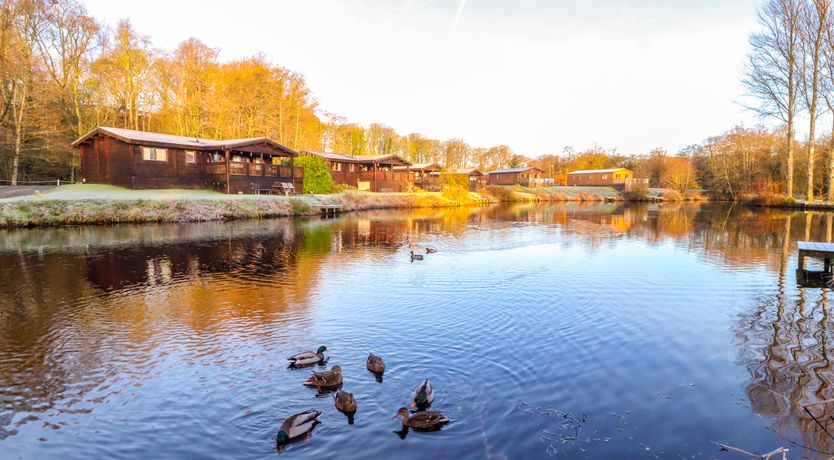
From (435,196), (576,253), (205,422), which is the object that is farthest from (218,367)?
(435,196)

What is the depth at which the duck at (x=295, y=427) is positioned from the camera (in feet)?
16.3

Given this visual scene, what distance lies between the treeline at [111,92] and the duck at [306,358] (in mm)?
37420

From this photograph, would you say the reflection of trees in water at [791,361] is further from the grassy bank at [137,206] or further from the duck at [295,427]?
the grassy bank at [137,206]

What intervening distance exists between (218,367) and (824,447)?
7.54 meters

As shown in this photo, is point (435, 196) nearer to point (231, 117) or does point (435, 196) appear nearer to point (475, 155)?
point (231, 117)

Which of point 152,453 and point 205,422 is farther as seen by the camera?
point 205,422

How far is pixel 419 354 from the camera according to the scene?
7379 millimetres

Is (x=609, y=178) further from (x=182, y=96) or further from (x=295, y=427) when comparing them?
(x=295, y=427)

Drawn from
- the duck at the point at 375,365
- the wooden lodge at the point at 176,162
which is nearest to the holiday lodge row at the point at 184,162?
the wooden lodge at the point at 176,162

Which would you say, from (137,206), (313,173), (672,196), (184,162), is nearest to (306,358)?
(137,206)

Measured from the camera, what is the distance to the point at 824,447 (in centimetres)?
486

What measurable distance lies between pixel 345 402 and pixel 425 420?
3.40 ft

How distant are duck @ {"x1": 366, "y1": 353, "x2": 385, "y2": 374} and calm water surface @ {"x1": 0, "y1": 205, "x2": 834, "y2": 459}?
0.16 metres

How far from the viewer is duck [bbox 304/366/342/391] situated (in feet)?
20.3
